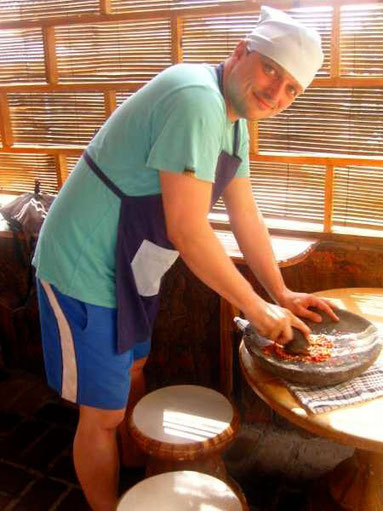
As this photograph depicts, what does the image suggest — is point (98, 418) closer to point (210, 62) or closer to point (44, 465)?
point (44, 465)

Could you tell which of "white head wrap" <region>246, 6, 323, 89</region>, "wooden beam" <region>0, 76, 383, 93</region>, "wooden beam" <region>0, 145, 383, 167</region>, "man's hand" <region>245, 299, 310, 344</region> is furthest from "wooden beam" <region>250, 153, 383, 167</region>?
"man's hand" <region>245, 299, 310, 344</region>

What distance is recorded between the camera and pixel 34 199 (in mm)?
3826

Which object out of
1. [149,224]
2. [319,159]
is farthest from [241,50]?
[319,159]

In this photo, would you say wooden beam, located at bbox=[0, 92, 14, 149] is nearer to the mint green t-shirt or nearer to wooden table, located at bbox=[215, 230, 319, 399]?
wooden table, located at bbox=[215, 230, 319, 399]

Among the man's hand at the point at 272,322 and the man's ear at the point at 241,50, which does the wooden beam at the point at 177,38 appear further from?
the man's hand at the point at 272,322

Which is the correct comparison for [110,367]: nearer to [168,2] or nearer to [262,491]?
[262,491]

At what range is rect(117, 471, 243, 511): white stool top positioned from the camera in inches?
81.7

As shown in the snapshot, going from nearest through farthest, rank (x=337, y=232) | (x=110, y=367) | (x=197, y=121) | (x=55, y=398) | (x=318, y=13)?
(x=197, y=121) → (x=110, y=367) → (x=318, y=13) → (x=337, y=232) → (x=55, y=398)

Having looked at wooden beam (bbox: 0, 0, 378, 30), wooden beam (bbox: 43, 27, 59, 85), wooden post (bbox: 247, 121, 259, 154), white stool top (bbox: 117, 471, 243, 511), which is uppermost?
wooden beam (bbox: 0, 0, 378, 30)

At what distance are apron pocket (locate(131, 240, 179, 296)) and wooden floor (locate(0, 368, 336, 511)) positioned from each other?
4.88 feet

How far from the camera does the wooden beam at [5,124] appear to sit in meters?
4.22

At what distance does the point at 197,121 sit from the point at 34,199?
7.49ft

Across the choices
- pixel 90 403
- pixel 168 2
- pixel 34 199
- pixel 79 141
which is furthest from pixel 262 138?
pixel 90 403

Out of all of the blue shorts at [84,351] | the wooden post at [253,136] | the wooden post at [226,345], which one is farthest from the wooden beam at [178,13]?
the blue shorts at [84,351]
